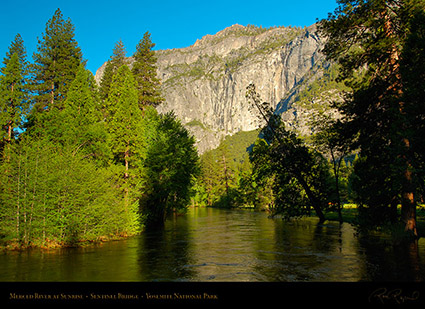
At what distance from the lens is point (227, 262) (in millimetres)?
14188

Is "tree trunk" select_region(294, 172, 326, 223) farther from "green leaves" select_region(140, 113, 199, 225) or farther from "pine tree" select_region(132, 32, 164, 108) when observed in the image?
"pine tree" select_region(132, 32, 164, 108)

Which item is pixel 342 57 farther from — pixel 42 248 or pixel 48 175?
pixel 42 248

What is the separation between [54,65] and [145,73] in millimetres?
12018

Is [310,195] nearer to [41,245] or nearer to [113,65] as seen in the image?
[41,245]

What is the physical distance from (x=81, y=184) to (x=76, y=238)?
332 centimetres

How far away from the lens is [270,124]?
32000mm

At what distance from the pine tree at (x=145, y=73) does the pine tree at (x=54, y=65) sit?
8.48 m

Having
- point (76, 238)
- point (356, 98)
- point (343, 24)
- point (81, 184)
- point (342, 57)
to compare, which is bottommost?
point (76, 238)

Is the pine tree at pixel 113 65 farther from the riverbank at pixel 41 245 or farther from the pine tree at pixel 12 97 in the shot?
the riverbank at pixel 41 245

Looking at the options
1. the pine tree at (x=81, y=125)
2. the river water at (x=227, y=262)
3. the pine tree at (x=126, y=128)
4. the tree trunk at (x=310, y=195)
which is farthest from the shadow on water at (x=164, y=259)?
the tree trunk at (x=310, y=195)

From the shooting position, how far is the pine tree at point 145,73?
136 feet

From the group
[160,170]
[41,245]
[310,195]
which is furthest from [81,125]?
[310,195]
